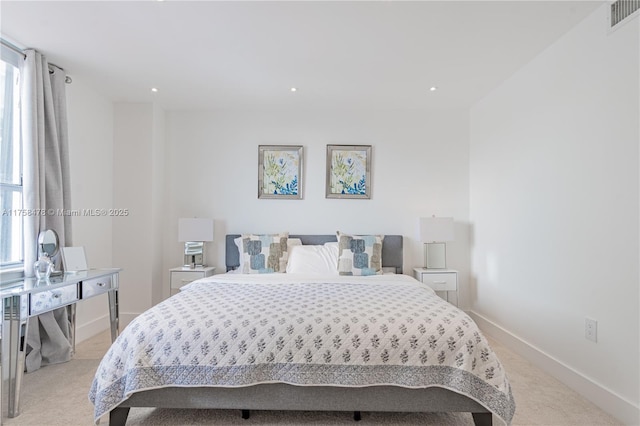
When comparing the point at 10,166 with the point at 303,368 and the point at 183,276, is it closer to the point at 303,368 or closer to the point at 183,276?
the point at 183,276

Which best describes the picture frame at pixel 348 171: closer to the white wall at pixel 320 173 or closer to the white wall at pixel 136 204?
the white wall at pixel 320 173

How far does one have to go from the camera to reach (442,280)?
393 cm

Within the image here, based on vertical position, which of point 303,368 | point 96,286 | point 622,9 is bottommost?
point 303,368

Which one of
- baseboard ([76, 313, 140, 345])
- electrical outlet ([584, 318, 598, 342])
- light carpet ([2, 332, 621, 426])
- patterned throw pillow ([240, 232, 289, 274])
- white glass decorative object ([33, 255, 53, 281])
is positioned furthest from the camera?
patterned throw pillow ([240, 232, 289, 274])

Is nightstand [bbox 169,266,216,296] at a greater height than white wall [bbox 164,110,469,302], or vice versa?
white wall [bbox 164,110,469,302]

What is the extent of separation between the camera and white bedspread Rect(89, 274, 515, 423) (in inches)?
74.8

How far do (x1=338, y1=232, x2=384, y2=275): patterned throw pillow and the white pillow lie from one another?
0.33 ft

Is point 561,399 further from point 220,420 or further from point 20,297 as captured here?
point 20,297

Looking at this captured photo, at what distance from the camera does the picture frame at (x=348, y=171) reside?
4.34m

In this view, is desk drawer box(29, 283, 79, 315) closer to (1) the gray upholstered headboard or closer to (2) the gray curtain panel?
(2) the gray curtain panel

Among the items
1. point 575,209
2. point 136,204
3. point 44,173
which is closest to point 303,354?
point 575,209

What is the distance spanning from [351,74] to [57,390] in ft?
11.0

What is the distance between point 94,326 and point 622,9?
16.7 ft

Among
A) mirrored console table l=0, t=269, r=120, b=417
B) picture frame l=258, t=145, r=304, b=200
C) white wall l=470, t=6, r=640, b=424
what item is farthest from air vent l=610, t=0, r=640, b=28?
mirrored console table l=0, t=269, r=120, b=417
